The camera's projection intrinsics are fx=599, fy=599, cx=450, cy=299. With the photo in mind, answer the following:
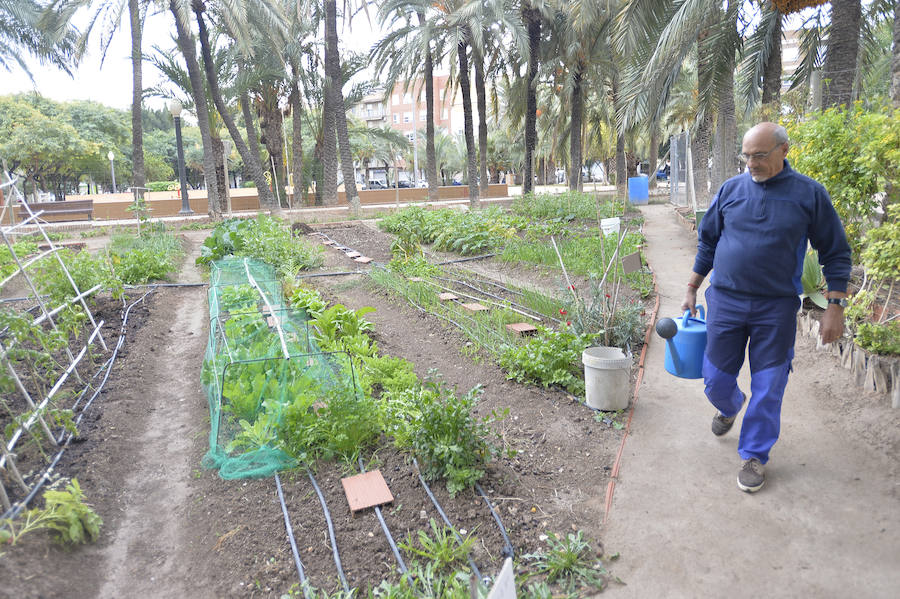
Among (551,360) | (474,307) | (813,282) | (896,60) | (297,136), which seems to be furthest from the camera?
(297,136)

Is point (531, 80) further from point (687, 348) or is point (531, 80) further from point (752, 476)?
point (752, 476)

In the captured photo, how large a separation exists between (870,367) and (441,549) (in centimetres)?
322

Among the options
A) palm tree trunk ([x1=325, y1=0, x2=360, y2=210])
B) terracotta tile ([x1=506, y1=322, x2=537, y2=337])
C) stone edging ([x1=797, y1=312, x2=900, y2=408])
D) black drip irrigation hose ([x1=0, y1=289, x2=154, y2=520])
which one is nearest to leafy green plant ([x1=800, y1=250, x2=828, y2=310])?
stone edging ([x1=797, y1=312, x2=900, y2=408])

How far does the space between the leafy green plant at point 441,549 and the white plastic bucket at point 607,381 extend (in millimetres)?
1707

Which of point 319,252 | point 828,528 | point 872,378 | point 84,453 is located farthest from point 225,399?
point 319,252

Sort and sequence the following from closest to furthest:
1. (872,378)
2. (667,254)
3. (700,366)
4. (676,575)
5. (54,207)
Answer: (676,575)
(700,366)
(872,378)
(667,254)
(54,207)

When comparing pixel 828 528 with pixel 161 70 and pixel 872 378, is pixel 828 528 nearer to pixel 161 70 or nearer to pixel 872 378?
pixel 872 378

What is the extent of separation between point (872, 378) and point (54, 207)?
20.5 metres

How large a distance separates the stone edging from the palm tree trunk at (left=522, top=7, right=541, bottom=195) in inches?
629

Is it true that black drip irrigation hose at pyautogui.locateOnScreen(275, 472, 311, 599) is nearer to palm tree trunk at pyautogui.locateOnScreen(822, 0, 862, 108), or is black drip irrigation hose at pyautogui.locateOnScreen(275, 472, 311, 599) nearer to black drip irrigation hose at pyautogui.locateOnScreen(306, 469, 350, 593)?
black drip irrigation hose at pyautogui.locateOnScreen(306, 469, 350, 593)

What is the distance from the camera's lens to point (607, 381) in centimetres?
411

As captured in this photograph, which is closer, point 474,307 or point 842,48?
point 474,307

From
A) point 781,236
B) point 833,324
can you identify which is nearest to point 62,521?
point 781,236

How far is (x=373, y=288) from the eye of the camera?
8.37m
